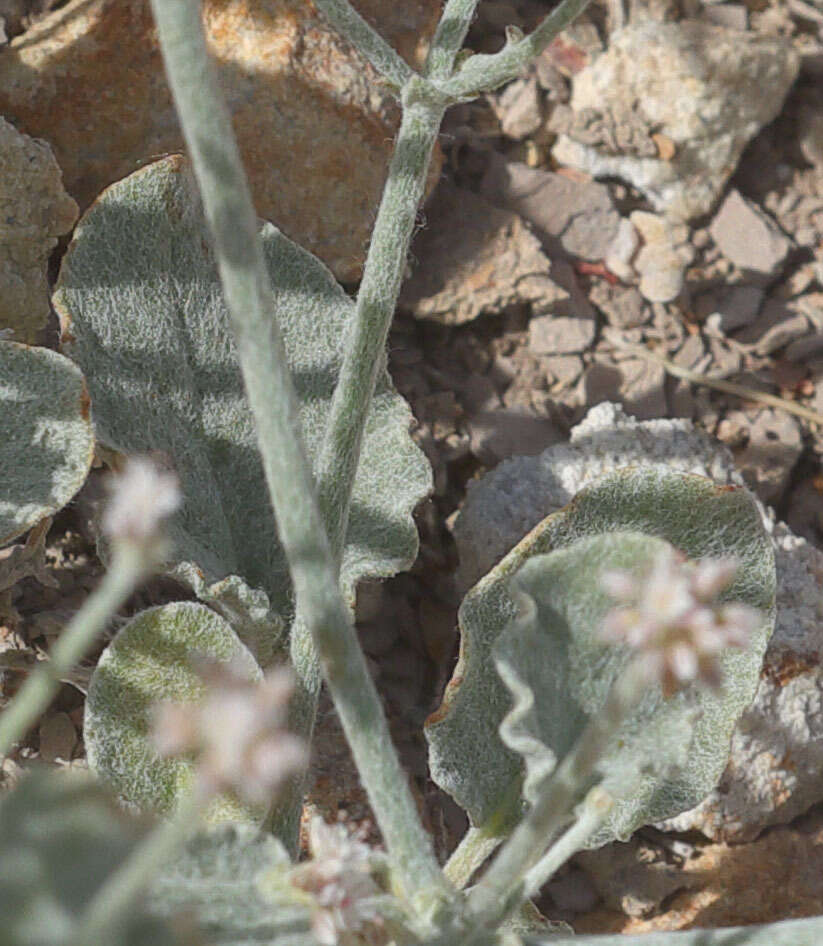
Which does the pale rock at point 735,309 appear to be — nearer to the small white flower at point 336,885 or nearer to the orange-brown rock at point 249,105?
the orange-brown rock at point 249,105

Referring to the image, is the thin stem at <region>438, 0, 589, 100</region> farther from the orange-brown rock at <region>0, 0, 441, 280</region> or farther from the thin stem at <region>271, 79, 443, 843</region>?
the orange-brown rock at <region>0, 0, 441, 280</region>

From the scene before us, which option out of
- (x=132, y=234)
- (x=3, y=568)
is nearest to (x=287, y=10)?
(x=132, y=234)

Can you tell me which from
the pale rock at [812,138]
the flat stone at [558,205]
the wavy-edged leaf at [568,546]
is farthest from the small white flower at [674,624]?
the pale rock at [812,138]

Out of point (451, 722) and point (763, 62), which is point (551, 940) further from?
point (763, 62)

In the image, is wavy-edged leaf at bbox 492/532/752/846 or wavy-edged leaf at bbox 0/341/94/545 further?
wavy-edged leaf at bbox 0/341/94/545

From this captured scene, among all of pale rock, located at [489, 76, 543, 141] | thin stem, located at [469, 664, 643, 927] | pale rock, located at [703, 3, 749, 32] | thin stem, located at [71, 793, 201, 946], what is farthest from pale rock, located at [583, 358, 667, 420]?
thin stem, located at [71, 793, 201, 946]

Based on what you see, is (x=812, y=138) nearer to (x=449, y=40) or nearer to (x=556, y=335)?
(x=556, y=335)

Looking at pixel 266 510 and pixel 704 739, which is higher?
pixel 266 510
